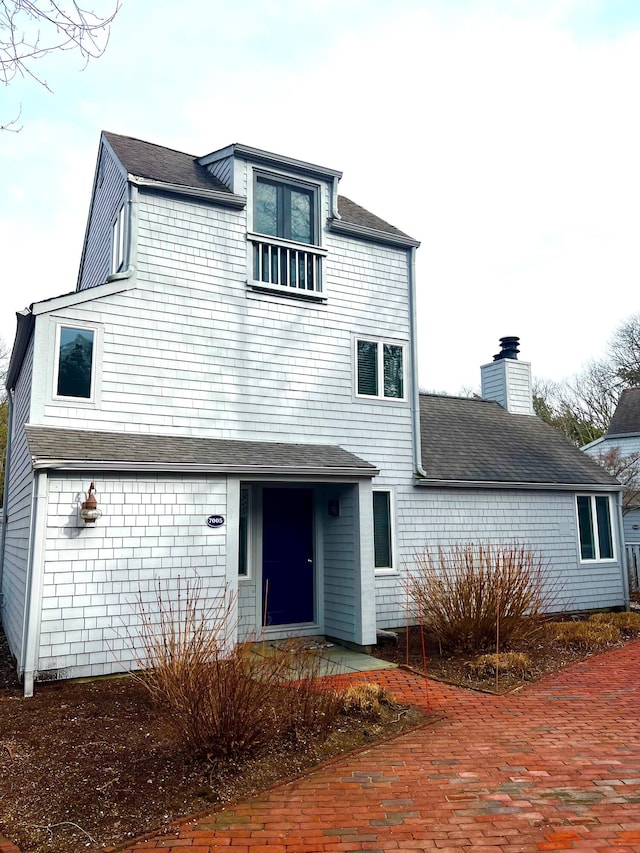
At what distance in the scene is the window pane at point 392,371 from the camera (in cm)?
1123

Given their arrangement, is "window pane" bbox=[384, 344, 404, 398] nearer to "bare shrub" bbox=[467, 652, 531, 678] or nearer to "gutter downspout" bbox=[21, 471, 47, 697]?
"bare shrub" bbox=[467, 652, 531, 678]

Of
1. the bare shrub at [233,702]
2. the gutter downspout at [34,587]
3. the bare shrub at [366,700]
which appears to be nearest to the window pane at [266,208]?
the gutter downspout at [34,587]

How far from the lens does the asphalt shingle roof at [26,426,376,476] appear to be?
24.8ft

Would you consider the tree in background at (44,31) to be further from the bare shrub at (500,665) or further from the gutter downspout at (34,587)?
the bare shrub at (500,665)

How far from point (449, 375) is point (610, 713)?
153ft

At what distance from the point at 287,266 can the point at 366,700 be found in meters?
6.99

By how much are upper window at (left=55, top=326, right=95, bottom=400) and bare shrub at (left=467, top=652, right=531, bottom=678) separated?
6.15 meters

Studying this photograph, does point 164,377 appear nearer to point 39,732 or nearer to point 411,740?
point 39,732

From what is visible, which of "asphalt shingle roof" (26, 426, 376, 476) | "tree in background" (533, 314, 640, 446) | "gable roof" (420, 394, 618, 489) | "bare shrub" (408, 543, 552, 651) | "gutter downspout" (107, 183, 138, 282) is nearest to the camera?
"asphalt shingle roof" (26, 426, 376, 476)

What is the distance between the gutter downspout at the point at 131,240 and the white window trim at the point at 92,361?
0.91 metres

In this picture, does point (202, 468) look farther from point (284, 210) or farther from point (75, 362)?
point (284, 210)

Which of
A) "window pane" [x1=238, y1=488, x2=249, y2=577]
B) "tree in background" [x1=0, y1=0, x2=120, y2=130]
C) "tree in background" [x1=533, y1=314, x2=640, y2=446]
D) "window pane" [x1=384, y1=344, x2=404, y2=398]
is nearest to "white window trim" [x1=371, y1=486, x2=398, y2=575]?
"window pane" [x1=384, y1=344, x2=404, y2=398]

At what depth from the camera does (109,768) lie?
4719 millimetres

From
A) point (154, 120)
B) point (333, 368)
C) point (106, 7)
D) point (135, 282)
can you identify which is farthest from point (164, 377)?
point (106, 7)
